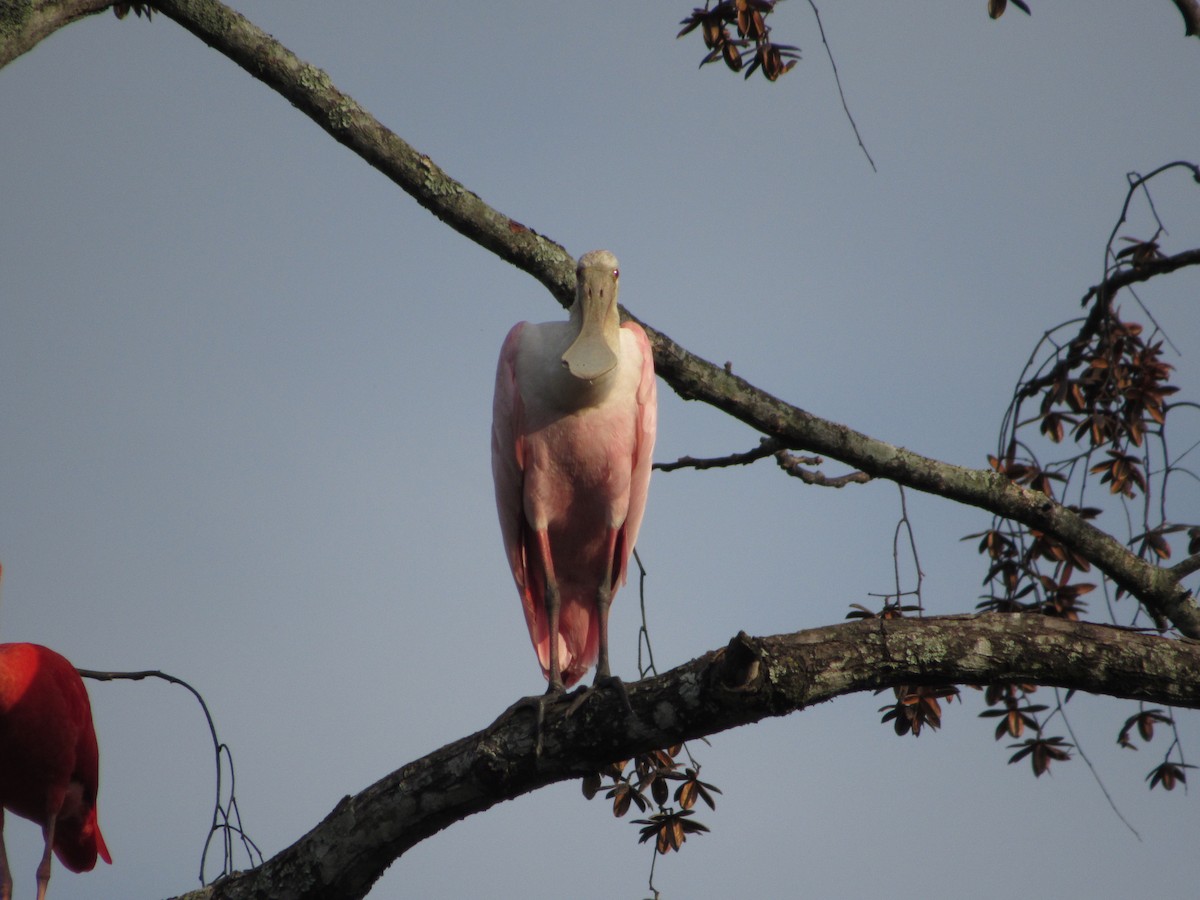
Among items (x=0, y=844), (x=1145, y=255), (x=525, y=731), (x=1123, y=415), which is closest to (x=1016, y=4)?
(x=1145, y=255)

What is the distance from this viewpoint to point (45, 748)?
5871 millimetres

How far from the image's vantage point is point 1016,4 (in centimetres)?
416

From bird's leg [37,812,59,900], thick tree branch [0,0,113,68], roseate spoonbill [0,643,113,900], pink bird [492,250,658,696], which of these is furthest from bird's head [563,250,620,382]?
bird's leg [37,812,59,900]

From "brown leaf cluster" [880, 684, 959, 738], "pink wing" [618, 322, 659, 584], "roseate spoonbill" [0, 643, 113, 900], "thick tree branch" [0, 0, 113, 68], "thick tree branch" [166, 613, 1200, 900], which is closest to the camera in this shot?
"thick tree branch" [166, 613, 1200, 900]

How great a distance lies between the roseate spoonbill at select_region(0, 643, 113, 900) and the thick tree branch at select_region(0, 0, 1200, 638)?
2.95 meters

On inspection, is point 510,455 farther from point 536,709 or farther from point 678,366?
point 536,709

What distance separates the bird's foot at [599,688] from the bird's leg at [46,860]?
311cm

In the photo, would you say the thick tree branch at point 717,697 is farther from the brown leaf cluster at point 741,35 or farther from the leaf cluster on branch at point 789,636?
the brown leaf cluster at point 741,35

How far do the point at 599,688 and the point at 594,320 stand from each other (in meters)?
1.72

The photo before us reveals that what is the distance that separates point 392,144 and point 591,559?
203 centimetres

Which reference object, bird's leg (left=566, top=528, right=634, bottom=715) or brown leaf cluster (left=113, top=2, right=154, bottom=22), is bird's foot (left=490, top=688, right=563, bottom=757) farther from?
brown leaf cluster (left=113, top=2, right=154, bottom=22)

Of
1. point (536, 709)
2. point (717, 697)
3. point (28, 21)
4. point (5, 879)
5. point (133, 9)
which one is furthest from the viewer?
point (5, 879)

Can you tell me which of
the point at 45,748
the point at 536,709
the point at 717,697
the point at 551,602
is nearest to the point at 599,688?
the point at 536,709

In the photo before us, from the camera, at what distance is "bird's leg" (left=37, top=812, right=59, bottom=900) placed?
5816mm
